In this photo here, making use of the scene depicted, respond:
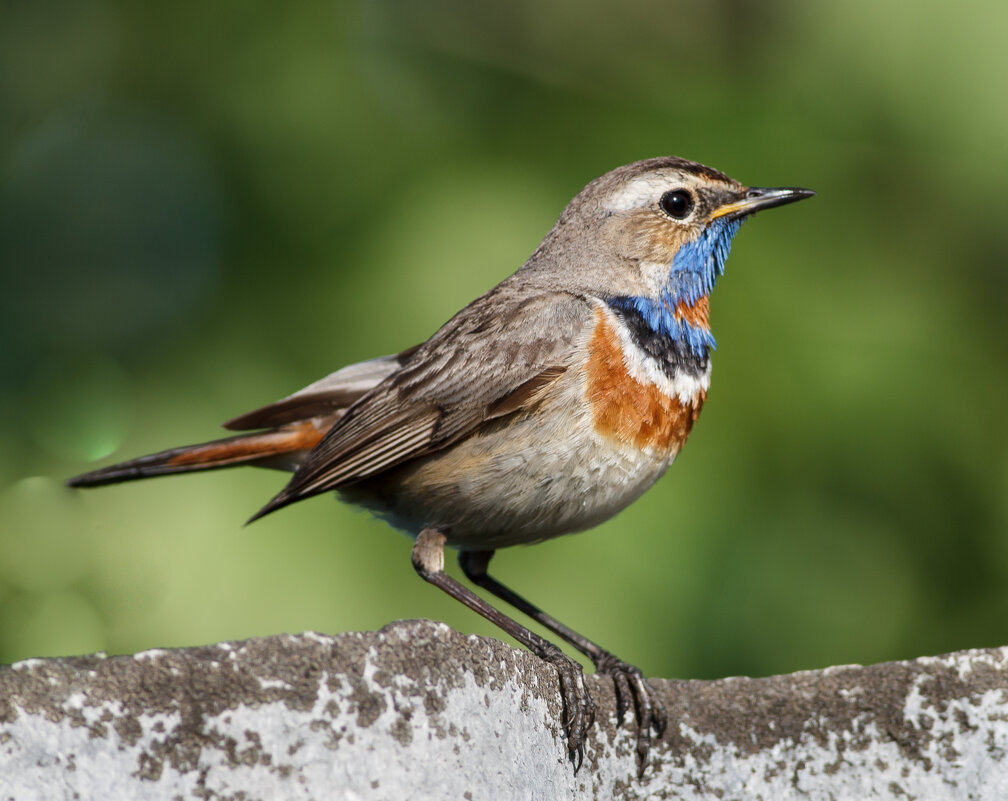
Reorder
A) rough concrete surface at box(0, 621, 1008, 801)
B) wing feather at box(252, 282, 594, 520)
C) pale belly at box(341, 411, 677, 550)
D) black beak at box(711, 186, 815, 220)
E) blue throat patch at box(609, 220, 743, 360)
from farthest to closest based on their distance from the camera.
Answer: black beak at box(711, 186, 815, 220) < blue throat patch at box(609, 220, 743, 360) < wing feather at box(252, 282, 594, 520) < pale belly at box(341, 411, 677, 550) < rough concrete surface at box(0, 621, 1008, 801)

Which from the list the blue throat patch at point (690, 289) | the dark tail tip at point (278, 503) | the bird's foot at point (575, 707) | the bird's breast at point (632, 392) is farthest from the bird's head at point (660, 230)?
the bird's foot at point (575, 707)

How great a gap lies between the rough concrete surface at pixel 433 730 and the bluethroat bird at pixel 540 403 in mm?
442

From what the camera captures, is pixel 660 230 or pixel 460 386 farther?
pixel 660 230

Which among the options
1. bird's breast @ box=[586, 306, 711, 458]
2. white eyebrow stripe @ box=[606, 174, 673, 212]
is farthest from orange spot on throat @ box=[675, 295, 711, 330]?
white eyebrow stripe @ box=[606, 174, 673, 212]

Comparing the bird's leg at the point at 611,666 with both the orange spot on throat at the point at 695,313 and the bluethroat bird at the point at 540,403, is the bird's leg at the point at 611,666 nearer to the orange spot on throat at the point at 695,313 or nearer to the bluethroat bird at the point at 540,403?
the bluethroat bird at the point at 540,403

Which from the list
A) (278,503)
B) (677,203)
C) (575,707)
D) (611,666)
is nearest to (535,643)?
(611,666)

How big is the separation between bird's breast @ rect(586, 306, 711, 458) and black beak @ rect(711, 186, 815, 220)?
1.67ft

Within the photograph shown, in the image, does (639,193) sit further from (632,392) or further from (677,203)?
(632,392)

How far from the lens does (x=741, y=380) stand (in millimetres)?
3547

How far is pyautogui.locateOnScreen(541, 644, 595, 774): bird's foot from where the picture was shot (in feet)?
7.07

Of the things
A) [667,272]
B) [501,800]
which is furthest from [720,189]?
[501,800]

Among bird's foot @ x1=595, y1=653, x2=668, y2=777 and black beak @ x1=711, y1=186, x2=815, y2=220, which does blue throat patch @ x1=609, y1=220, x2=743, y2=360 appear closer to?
black beak @ x1=711, y1=186, x2=815, y2=220

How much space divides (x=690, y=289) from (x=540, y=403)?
604 millimetres

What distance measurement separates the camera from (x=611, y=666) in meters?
2.89
